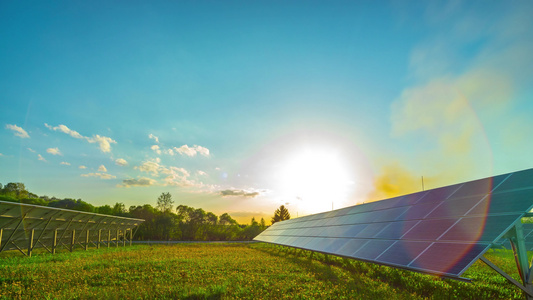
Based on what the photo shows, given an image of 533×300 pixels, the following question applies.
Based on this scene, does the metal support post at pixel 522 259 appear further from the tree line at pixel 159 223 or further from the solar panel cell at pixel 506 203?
the tree line at pixel 159 223

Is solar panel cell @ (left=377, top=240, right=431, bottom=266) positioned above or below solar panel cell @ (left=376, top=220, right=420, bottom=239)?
below

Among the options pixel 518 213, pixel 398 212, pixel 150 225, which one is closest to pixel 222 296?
pixel 518 213

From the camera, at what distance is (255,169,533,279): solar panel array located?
961 cm

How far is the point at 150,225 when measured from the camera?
8850cm

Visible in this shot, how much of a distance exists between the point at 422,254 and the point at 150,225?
90.1m

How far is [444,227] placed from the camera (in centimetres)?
1223

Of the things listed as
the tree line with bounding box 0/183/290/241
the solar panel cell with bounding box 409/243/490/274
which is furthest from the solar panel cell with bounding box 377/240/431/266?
the tree line with bounding box 0/183/290/241

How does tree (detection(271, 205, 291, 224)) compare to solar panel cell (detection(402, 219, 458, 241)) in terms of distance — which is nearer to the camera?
solar panel cell (detection(402, 219, 458, 241))

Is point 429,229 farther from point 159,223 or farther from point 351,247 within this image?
point 159,223

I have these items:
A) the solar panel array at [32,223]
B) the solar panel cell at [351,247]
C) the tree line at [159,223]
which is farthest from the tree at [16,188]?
the solar panel cell at [351,247]

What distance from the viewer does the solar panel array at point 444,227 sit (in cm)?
961

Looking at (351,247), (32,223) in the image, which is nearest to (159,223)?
(32,223)

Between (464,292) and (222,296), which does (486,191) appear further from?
(222,296)

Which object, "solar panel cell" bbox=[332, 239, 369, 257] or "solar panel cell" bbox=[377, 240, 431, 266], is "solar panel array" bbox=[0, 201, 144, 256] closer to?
"solar panel cell" bbox=[332, 239, 369, 257]
